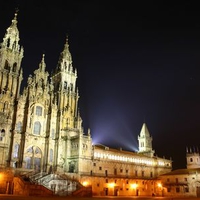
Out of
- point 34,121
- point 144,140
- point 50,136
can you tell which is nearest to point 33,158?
point 50,136

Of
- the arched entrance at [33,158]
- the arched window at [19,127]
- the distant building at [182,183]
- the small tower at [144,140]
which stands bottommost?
the distant building at [182,183]

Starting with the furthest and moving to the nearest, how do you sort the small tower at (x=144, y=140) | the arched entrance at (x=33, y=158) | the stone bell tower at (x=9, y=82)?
the small tower at (x=144, y=140) < the arched entrance at (x=33, y=158) < the stone bell tower at (x=9, y=82)

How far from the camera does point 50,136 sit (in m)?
65.6

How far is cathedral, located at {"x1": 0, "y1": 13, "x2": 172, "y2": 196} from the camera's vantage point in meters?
60.0

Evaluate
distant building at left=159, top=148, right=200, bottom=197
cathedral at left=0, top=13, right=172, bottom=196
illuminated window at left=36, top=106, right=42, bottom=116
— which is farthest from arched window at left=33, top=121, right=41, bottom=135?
distant building at left=159, top=148, right=200, bottom=197

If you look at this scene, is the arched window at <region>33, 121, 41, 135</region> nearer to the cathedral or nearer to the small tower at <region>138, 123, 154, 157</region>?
the cathedral

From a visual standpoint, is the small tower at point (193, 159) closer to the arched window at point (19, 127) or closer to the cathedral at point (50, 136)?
the cathedral at point (50, 136)

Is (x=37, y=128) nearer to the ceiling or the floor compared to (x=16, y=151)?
nearer to the ceiling

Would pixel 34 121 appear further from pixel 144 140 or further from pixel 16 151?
pixel 144 140

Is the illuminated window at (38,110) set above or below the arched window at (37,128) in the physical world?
above

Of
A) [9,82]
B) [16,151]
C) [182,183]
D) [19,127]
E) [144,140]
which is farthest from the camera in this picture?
[144,140]

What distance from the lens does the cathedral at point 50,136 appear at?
60.0m

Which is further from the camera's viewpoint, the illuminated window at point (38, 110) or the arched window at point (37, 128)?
the illuminated window at point (38, 110)

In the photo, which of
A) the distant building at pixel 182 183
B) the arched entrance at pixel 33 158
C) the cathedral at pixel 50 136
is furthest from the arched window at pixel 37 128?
the distant building at pixel 182 183
